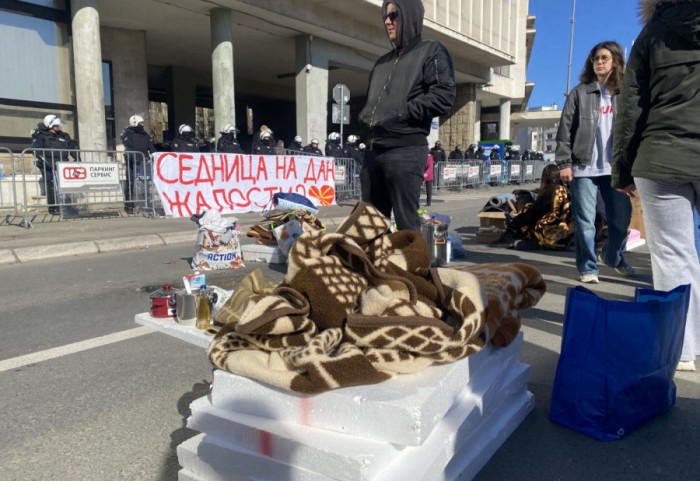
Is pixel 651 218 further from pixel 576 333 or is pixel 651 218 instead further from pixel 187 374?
pixel 187 374

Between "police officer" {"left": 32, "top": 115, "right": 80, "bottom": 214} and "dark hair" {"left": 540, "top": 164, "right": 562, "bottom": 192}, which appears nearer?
"dark hair" {"left": 540, "top": 164, "right": 562, "bottom": 192}

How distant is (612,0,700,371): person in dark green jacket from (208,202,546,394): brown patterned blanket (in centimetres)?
104

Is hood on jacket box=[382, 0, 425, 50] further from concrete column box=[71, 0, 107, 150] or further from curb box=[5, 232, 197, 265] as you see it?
concrete column box=[71, 0, 107, 150]

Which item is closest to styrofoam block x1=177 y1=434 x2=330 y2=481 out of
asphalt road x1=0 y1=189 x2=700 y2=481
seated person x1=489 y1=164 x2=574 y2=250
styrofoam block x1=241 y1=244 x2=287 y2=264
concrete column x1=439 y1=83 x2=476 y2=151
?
asphalt road x1=0 y1=189 x2=700 y2=481

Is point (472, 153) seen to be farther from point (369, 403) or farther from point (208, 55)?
point (369, 403)

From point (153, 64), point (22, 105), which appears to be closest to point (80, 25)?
point (22, 105)

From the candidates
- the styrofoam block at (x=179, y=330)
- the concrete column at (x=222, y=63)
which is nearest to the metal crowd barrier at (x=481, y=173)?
the concrete column at (x=222, y=63)

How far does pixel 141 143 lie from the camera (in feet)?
36.9

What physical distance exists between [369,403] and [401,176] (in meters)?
2.21

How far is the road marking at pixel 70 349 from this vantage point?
298cm

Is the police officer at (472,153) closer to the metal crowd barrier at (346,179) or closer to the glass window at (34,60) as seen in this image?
the metal crowd barrier at (346,179)

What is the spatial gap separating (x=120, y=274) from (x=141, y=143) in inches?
256

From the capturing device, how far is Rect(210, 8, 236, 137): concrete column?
49.2 feet

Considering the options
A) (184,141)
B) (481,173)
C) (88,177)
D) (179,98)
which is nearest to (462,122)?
(481,173)
